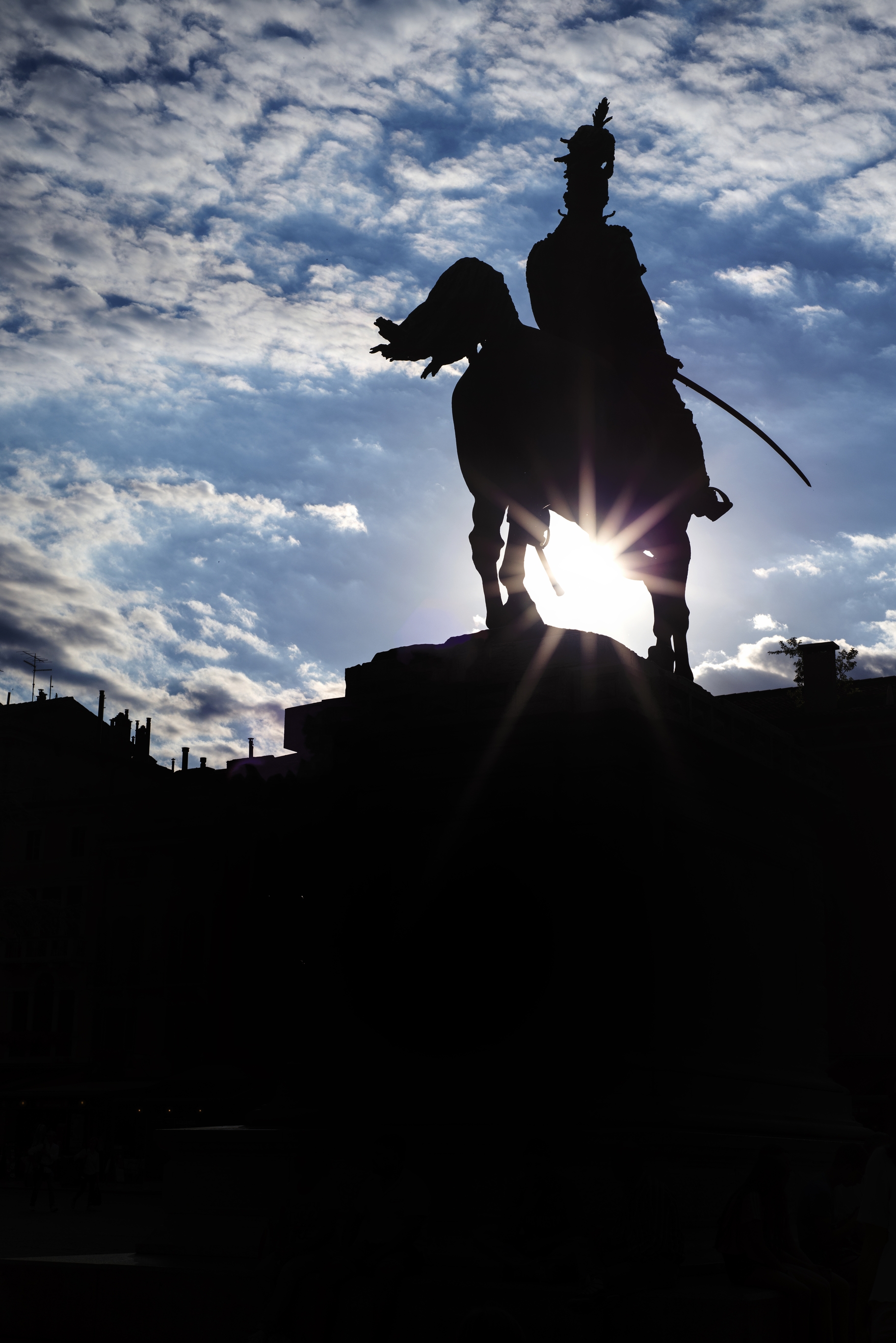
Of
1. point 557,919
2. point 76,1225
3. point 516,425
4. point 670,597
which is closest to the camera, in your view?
point 557,919

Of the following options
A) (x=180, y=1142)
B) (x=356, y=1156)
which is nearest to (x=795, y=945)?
(x=356, y=1156)

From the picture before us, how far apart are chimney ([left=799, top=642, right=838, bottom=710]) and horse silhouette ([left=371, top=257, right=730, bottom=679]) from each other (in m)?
28.2

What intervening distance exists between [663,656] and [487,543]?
156 centimetres

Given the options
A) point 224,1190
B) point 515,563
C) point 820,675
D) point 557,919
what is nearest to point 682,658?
point 515,563

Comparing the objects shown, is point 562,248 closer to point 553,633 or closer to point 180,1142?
point 553,633

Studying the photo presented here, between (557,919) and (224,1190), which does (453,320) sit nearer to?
(557,919)

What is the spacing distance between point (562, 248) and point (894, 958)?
2476 centimetres

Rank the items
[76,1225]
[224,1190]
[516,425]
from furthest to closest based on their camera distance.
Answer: [76,1225] → [516,425] → [224,1190]

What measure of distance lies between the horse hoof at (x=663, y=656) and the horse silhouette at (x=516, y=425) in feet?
0.22

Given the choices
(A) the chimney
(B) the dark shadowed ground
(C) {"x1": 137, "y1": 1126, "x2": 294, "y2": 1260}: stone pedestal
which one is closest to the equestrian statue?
(C) {"x1": 137, "y1": 1126, "x2": 294, "y2": 1260}: stone pedestal

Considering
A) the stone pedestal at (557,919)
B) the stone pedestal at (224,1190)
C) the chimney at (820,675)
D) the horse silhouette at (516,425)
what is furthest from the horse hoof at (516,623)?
the chimney at (820,675)

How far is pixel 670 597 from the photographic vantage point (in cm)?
981

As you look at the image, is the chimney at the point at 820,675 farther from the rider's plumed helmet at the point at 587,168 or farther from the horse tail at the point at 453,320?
the horse tail at the point at 453,320

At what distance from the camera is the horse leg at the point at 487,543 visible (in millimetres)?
9055
